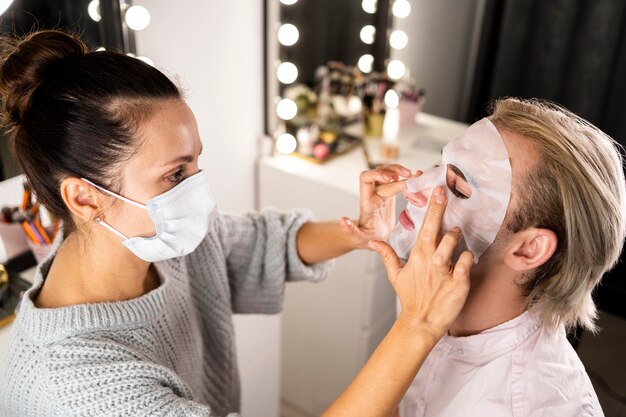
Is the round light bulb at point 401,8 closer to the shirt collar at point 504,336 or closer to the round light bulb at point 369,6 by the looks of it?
the round light bulb at point 369,6

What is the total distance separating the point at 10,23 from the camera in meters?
1.15

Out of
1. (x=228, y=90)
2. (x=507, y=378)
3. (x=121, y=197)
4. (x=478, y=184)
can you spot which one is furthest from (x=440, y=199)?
(x=228, y=90)

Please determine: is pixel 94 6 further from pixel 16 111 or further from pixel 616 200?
pixel 616 200

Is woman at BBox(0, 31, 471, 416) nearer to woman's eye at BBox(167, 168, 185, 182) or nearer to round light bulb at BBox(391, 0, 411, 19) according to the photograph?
woman's eye at BBox(167, 168, 185, 182)

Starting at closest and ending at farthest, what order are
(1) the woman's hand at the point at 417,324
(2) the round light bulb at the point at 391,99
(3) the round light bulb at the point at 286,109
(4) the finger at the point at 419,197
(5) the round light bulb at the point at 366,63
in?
(1) the woman's hand at the point at 417,324, (4) the finger at the point at 419,197, (3) the round light bulb at the point at 286,109, (2) the round light bulb at the point at 391,99, (5) the round light bulb at the point at 366,63

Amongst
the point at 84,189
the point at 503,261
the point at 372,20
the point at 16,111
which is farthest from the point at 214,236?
the point at 372,20

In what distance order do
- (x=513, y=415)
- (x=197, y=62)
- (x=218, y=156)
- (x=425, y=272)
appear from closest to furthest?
(x=425, y=272) → (x=513, y=415) → (x=197, y=62) → (x=218, y=156)

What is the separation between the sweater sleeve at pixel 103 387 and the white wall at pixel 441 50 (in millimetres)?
1821

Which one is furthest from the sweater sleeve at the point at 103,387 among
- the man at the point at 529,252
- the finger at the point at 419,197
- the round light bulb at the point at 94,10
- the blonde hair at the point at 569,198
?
the round light bulb at the point at 94,10

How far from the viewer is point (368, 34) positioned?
2277mm

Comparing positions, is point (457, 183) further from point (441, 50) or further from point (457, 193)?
point (441, 50)

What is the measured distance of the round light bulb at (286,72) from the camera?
185 centimetres

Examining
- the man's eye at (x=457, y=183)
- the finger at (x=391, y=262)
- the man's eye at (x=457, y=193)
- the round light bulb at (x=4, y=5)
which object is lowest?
the finger at (x=391, y=262)

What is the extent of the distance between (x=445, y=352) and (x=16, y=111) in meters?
0.85
